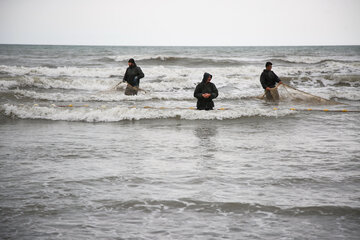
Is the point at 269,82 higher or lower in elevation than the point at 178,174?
higher

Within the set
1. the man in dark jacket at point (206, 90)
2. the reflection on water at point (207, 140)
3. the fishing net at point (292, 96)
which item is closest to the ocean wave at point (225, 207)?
the reflection on water at point (207, 140)

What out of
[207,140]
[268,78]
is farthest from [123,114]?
[268,78]

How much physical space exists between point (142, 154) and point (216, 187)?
211cm

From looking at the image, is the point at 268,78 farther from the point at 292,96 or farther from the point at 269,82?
the point at 292,96

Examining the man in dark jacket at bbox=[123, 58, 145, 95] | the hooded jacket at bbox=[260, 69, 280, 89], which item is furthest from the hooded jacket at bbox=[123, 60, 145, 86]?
the hooded jacket at bbox=[260, 69, 280, 89]

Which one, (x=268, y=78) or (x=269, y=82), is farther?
(x=269, y=82)

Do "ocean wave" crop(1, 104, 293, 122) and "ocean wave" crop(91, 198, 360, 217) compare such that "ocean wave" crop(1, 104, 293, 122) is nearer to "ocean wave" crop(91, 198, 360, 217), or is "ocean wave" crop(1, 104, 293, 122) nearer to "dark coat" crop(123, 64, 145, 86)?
"dark coat" crop(123, 64, 145, 86)

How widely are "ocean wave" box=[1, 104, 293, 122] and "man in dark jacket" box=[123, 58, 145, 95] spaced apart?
200 cm

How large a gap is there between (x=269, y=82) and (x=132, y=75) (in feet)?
14.9

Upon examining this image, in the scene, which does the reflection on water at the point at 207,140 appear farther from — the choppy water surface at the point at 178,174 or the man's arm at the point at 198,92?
the man's arm at the point at 198,92

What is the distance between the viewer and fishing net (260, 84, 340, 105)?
42.2 feet

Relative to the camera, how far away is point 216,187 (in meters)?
4.82

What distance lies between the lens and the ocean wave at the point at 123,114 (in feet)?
34.1

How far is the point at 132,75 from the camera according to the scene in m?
12.6
